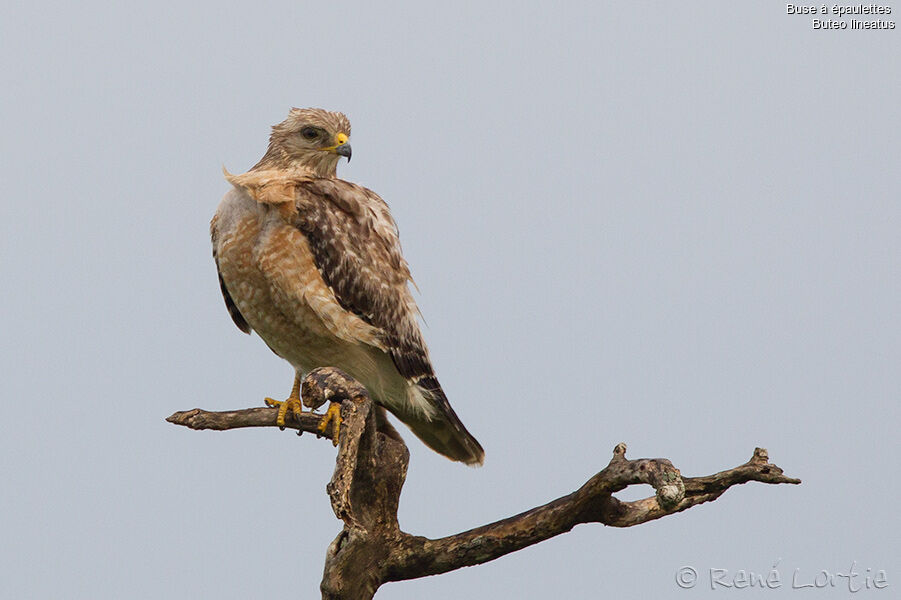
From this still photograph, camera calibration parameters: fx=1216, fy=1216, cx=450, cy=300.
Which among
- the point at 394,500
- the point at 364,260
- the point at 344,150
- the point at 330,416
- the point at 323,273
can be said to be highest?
the point at 344,150

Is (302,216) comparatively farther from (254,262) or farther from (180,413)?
(180,413)

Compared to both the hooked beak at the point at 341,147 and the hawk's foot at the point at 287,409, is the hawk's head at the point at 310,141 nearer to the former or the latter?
the hooked beak at the point at 341,147

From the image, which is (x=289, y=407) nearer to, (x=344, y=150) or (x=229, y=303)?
(x=229, y=303)

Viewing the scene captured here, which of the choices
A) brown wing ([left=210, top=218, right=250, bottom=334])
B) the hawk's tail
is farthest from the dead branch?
brown wing ([left=210, top=218, right=250, bottom=334])

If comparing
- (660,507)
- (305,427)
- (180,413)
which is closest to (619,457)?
(660,507)

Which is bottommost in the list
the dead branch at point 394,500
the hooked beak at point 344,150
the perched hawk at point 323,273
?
the dead branch at point 394,500

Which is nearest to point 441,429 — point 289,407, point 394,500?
point 394,500

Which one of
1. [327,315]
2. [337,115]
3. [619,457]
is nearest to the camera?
[619,457]

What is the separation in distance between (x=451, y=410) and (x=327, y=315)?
3.06 feet

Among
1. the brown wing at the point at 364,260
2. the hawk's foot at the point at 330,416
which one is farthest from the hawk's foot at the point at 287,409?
the brown wing at the point at 364,260

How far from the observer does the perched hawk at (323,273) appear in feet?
20.2

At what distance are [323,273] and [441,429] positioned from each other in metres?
1.17

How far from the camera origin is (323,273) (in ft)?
20.3

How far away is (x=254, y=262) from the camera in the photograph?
243 inches
